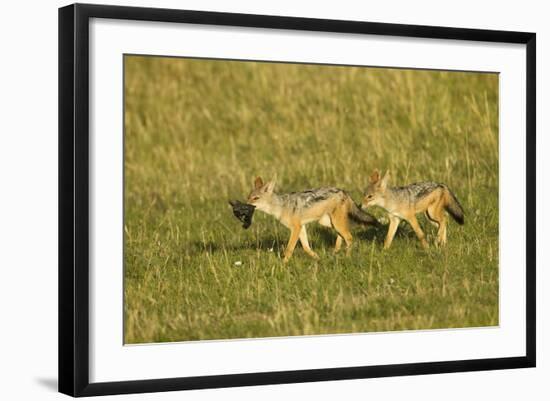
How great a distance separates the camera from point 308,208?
35.2ft

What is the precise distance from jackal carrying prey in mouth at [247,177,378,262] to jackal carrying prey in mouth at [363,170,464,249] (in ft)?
0.81

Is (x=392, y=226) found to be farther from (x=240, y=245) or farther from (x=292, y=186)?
(x=240, y=245)

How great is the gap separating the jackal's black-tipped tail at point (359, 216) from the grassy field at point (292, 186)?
0.23ft

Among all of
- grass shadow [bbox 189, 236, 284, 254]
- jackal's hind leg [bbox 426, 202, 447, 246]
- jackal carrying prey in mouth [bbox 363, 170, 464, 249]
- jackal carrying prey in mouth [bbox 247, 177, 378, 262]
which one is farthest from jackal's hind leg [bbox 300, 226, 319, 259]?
jackal's hind leg [bbox 426, 202, 447, 246]

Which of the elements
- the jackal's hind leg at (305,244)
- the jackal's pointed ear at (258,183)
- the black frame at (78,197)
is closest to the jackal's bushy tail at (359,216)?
the jackal's hind leg at (305,244)

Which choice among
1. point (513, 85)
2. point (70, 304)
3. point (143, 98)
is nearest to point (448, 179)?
point (513, 85)

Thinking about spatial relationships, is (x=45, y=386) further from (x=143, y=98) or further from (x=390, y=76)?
(x=390, y=76)

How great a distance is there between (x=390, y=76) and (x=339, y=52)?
2.65 ft

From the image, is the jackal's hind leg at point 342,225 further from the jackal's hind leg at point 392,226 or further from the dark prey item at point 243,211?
the dark prey item at point 243,211

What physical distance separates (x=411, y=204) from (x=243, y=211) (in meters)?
1.36

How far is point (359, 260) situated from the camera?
35.1 feet

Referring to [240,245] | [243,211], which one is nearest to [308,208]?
[243,211]

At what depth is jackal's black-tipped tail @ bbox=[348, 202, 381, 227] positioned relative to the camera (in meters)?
10.8

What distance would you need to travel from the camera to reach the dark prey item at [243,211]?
10.6m
